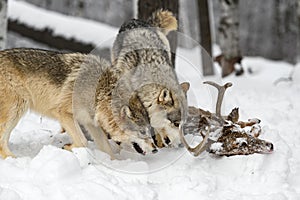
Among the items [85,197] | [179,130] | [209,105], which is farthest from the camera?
[209,105]

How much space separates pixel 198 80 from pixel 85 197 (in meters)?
4.11

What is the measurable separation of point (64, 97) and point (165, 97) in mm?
1115

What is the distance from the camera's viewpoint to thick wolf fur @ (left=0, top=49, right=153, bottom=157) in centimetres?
484

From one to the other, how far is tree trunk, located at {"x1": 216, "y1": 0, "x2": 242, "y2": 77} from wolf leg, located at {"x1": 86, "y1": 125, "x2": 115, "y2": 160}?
5611 millimetres

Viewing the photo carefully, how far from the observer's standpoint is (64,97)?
5.14 metres

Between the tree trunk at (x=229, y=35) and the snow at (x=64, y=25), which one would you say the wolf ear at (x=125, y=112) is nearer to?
the tree trunk at (x=229, y=35)

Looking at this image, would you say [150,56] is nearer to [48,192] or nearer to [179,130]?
[179,130]

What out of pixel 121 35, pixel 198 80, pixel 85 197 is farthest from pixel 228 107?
pixel 85 197

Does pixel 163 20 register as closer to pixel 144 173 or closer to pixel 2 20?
pixel 2 20

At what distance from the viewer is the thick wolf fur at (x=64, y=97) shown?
15.9 ft

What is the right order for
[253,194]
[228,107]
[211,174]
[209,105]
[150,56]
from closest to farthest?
1. [253,194]
2. [211,174]
3. [150,56]
4. [209,105]
5. [228,107]

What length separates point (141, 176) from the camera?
442 cm

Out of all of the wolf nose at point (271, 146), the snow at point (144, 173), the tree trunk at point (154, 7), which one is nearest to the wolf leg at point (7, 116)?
the snow at point (144, 173)

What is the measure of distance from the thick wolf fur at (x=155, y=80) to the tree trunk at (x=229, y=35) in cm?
438
